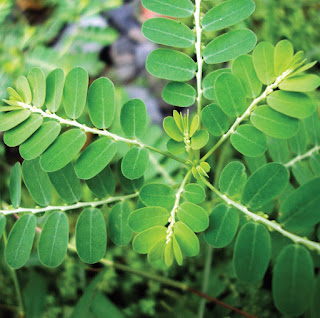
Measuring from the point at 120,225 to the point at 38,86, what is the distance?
0.41 m

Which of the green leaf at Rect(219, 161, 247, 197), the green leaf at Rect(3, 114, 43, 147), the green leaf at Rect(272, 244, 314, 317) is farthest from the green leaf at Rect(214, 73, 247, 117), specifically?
the green leaf at Rect(3, 114, 43, 147)

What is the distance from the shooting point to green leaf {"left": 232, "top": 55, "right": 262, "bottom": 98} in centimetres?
77

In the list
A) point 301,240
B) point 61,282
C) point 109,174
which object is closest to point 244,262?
point 301,240

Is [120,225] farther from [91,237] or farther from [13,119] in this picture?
[13,119]

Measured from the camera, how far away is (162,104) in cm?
216

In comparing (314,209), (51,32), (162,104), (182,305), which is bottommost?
(182,305)

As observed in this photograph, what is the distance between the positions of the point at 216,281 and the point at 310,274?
2.52ft

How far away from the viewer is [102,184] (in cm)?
87

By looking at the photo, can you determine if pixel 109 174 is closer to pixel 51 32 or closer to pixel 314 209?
pixel 314 209

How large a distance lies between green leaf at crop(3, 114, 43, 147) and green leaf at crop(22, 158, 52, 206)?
83 millimetres

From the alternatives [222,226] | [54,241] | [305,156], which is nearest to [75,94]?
[54,241]

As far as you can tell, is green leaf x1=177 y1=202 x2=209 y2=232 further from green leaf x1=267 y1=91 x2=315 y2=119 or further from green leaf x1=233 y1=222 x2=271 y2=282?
green leaf x1=267 y1=91 x2=315 y2=119

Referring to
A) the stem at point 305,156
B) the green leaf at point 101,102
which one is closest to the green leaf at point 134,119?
the green leaf at point 101,102

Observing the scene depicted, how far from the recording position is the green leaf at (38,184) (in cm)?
85
